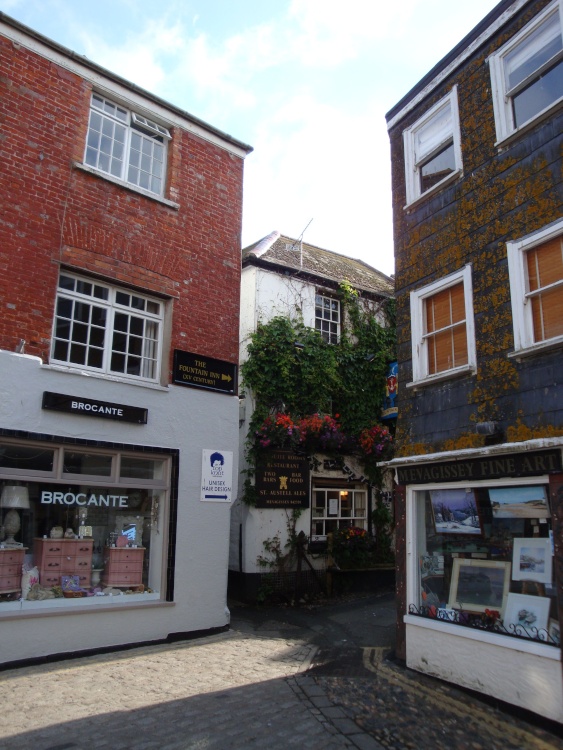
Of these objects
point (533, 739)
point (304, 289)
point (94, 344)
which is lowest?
point (533, 739)

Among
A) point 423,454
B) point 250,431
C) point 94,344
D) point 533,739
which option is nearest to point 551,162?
point 423,454

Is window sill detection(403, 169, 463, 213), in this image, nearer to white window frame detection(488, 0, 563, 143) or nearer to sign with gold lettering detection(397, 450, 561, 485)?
white window frame detection(488, 0, 563, 143)

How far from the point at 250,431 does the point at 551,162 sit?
7.66 meters

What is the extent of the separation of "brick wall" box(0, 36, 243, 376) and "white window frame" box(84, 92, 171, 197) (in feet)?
0.57

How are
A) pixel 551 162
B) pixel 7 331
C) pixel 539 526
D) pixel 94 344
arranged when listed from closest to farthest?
pixel 539 526 < pixel 551 162 < pixel 7 331 < pixel 94 344

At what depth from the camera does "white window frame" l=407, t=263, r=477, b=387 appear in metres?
7.70

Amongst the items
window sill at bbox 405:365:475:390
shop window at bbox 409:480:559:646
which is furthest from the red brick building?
shop window at bbox 409:480:559:646

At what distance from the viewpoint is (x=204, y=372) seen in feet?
32.4

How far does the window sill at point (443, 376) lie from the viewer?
7609 millimetres

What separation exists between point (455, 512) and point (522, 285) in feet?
9.95

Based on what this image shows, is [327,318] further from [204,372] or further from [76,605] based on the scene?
[76,605]

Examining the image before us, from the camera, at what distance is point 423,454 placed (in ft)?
26.6

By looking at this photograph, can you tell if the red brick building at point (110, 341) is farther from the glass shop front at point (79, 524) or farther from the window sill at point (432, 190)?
the window sill at point (432, 190)

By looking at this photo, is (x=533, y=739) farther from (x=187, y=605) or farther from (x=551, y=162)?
(x=551, y=162)
